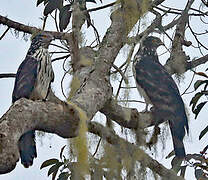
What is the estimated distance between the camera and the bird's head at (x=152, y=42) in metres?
4.20

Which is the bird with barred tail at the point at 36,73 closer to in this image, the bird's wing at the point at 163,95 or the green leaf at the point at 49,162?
the green leaf at the point at 49,162

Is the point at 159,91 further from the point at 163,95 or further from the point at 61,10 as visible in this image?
the point at 61,10

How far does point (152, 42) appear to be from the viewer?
4254 millimetres

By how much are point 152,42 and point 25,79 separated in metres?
1.06

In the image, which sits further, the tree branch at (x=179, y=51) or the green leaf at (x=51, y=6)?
the green leaf at (x=51, y=6)

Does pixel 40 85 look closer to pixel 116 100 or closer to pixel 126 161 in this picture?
pixel 116 100

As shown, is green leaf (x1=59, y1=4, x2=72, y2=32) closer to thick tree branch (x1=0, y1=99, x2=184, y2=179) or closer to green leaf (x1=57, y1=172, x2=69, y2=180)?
green leaf (x1=57, y1=172, x2=69, y2=180)

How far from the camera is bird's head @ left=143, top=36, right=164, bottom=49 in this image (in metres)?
4.20

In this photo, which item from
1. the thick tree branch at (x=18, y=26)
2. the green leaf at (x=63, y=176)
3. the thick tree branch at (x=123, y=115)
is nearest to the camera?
the thick tree branch at (x=123, y=115)

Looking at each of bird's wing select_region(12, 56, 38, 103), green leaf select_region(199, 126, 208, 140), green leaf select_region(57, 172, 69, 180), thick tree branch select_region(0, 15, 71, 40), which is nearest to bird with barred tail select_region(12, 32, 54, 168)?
bird's wing select_region(12, 56, 38, 103)

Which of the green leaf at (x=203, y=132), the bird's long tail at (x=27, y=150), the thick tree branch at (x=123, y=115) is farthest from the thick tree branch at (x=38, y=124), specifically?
the green leaf at (x=203, y=132)

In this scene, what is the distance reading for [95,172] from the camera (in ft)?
7.69

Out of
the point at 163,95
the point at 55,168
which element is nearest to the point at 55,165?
the point at 55,168

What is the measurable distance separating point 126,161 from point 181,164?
1014 millimetres
